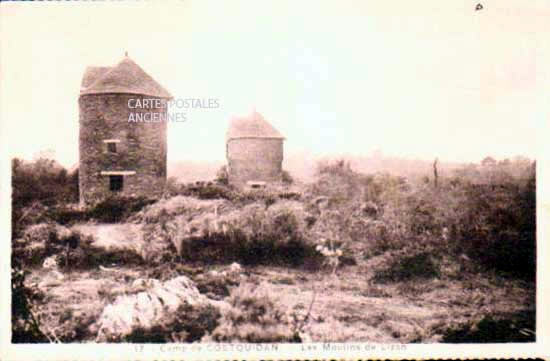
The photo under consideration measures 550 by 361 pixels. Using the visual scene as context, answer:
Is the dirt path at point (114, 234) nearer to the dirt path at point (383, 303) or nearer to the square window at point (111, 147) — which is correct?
the square window at point (111, 147)

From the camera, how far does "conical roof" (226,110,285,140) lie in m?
6.20

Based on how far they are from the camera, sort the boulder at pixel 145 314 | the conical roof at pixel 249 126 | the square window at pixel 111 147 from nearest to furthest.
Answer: the boulder at pixel 145 314 < the conical roof at pixel 249 126 < the square window at pixel 111 147

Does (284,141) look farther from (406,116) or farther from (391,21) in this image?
(391,21)

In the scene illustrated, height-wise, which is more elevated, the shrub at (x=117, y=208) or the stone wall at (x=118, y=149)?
the stone wall at (x=118, y=149)

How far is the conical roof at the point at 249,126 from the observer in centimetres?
620

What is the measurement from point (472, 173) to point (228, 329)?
3643 millimetres

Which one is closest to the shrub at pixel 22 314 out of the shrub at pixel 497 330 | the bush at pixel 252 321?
the bush at pixel 252 321

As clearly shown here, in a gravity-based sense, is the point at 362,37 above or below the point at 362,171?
above

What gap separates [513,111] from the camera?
6.29m

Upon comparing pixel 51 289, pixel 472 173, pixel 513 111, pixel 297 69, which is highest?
pixel 297 69

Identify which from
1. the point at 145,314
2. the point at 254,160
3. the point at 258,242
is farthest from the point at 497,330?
the point at 145,314

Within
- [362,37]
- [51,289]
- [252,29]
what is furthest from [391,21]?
[51,289]

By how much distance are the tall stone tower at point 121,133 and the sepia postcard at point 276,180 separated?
0.02 m

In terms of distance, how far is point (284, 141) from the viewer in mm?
6258
